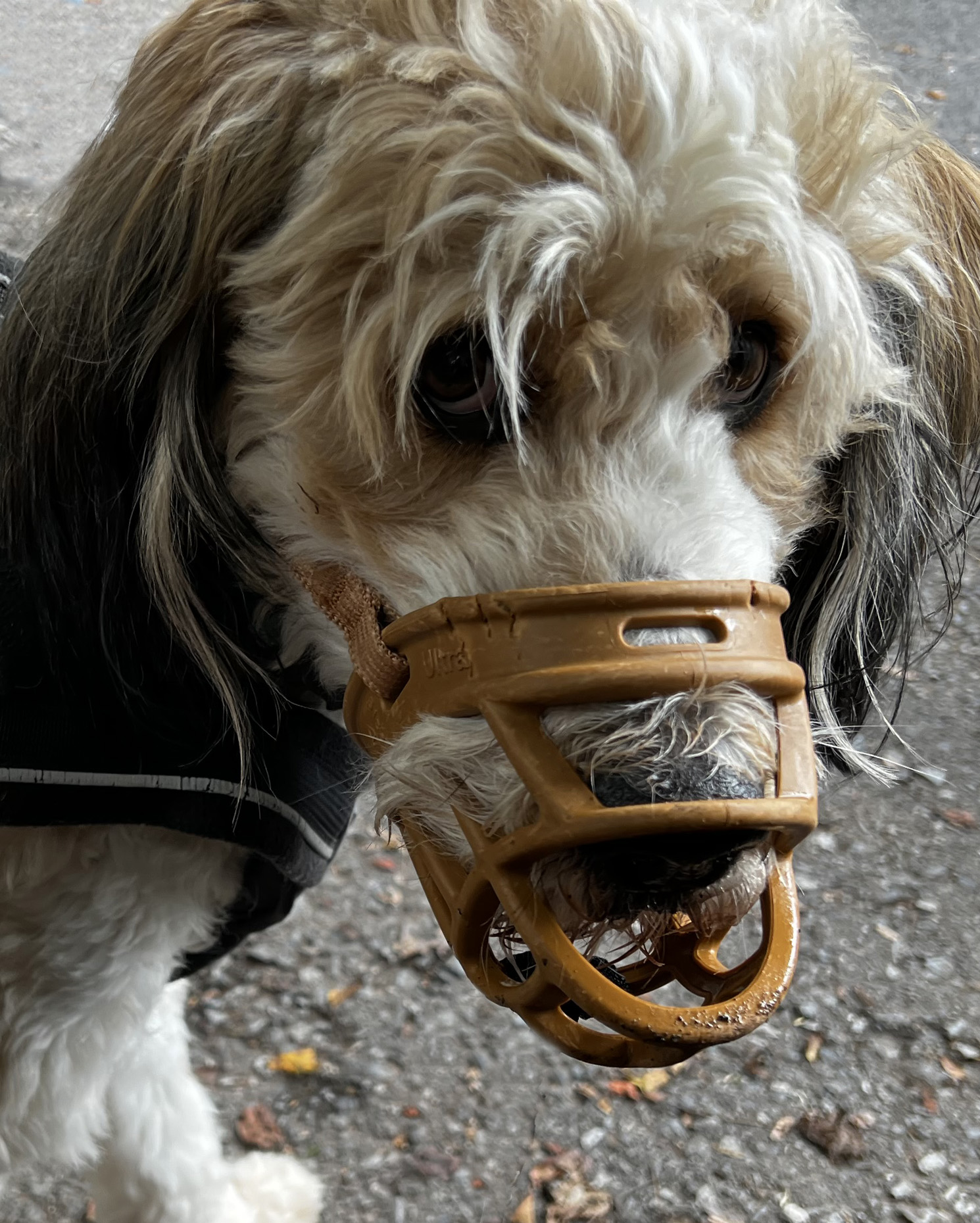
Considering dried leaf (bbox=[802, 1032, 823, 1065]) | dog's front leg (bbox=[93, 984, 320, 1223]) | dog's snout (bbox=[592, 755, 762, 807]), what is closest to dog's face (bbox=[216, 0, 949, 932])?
dog's snout (bbox=[592, 755, 762, 807])

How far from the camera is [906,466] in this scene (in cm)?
142

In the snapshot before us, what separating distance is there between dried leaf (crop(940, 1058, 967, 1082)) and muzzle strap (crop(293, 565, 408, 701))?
1.70m

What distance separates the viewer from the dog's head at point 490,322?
1018 mm

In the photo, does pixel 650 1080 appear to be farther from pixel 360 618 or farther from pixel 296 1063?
pixel 360 618

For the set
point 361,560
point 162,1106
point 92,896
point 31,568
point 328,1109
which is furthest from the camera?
point 328,1109

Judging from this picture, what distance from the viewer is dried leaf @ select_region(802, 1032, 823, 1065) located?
88.3 inches

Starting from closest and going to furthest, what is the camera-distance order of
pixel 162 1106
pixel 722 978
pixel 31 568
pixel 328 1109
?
pixel 722 978 → pixel 31 568 → pixel 162 1106 → pixel 328 1109

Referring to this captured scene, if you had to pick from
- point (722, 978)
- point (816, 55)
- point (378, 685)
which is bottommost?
point (722, 978)

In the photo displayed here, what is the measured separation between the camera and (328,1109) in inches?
84.1

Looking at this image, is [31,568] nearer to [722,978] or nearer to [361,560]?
[361,560]

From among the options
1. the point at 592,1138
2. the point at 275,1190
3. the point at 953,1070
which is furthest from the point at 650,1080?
the point at 275,1190

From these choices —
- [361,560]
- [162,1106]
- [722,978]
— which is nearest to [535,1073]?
[162,1106]

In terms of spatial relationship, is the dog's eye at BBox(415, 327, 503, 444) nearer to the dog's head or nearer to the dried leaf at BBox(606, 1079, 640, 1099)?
the dog's head

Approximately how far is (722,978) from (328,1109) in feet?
4.34
